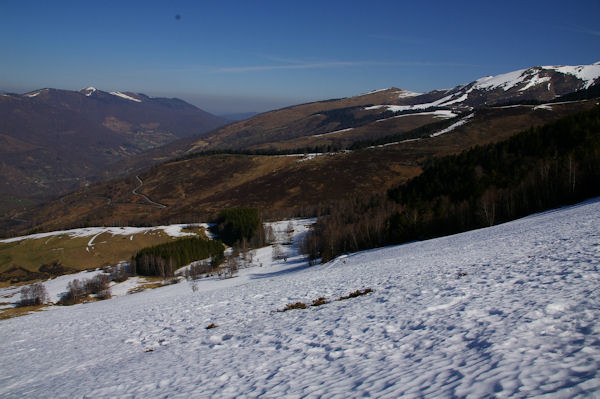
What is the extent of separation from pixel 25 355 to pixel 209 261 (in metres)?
78.4

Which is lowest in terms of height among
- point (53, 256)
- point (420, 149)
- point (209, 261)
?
point (209, 261)

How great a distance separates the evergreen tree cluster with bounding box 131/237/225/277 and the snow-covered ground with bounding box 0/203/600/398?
70.4m

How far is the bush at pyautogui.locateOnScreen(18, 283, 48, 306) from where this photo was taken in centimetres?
6819

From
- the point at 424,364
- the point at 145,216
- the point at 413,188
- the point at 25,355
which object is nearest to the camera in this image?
the point at 424,364

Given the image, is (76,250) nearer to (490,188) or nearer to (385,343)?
(490,188)

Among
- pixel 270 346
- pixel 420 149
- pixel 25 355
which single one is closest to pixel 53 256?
pixel 25 355

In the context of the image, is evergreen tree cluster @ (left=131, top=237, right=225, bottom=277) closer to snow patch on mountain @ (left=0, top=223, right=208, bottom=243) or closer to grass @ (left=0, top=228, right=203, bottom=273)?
grass @ (left=0, top=228, right=203, bottom=273)


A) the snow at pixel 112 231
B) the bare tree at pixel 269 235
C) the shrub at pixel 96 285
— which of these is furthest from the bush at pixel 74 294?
the bare tree at pixel 269 235

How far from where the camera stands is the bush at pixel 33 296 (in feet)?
224

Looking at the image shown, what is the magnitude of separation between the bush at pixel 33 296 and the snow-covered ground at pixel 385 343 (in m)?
59.8

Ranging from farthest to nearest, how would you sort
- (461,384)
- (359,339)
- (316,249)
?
(316,249) → (359,339) → (461,384)

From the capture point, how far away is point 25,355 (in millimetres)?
19766

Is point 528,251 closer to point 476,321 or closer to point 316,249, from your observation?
point 476,321

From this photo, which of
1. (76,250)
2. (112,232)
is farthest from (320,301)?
(112,232)
